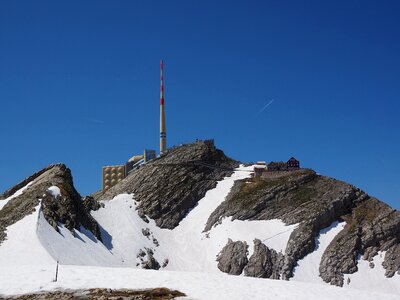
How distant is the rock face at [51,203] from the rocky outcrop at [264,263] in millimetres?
21933

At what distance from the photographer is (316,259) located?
66938 mm

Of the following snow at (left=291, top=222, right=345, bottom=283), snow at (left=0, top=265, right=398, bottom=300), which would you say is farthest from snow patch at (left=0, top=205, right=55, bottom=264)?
snow at (left=291, top=222, right=345, bottom=283)

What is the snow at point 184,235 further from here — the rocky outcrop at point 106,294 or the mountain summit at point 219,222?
the rocky outcrop at point 106,294

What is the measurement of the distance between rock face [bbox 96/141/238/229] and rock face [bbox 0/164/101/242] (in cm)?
1884

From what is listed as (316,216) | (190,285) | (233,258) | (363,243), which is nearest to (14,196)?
(233,258)

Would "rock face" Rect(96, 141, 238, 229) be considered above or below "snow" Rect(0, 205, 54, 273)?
above

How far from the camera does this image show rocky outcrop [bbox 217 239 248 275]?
213ft

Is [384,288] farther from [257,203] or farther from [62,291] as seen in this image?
[62,291]

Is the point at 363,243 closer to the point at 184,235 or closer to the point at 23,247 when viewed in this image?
the point at 184,235

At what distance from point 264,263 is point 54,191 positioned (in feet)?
100

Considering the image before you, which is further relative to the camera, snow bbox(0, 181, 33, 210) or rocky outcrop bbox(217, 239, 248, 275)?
rocky outcrop bbox(217, 239, 248, 275)

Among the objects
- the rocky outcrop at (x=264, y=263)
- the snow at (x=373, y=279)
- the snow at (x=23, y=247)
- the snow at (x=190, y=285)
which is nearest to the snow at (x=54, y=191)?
the snow at (x=23, y=247)

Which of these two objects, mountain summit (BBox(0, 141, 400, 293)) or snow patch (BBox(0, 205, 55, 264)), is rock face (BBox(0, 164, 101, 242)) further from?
snow patch (BBox(0, 205, 55, 264))

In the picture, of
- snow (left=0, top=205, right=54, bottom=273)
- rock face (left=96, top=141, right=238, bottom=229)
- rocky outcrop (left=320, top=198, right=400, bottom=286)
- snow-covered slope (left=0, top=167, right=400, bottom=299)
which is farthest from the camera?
rock face (left=96, top=141, right=238, bottom=229)
